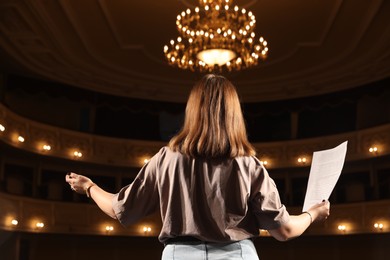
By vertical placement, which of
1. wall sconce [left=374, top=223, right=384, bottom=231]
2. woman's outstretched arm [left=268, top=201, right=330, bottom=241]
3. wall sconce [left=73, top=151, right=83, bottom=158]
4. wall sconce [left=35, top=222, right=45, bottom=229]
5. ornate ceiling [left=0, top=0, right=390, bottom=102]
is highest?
ornate ceiling [left=0, top=0, right=390, bottom=102]

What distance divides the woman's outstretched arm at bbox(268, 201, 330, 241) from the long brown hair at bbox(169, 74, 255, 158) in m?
0.35

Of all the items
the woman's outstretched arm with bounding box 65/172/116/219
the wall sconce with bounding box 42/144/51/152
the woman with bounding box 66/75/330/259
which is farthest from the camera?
the wall sconce with bounding box 42/144/51/152

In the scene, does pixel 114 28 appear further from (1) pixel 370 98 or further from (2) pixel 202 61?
(1) pixel 370 98

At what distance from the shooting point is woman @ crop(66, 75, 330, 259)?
87.6 inches

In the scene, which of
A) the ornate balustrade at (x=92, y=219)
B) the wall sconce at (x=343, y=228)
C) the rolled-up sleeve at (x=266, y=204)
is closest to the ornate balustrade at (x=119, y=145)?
the ornate balustrade at (x=92, y=219)

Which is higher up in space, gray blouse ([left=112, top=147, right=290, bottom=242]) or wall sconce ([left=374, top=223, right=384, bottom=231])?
wall sconce ([left=374, top=223, right=384, bottom=231])

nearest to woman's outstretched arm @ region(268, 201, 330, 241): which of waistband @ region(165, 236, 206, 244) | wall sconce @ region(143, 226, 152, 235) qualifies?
waistband @ region(165, 236, 206, 244)

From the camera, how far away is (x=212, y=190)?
2.28 meters

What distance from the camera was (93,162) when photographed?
1872 cm

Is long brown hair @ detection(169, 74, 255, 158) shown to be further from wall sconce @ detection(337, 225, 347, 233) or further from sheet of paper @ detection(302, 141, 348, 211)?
wall sconce @ detection(337, 225, 347, 233)

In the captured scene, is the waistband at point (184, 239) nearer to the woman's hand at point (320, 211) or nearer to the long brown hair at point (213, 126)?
the long brown hair at point (213, 126)

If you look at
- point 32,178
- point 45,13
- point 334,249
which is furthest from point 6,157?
point 334,249

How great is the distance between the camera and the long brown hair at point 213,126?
228 centimetres

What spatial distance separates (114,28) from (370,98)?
31.6ft
